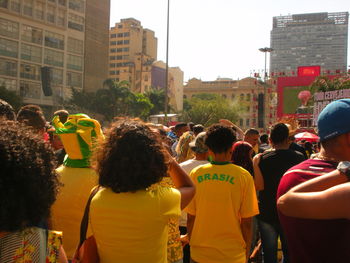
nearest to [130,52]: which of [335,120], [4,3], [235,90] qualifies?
[235,90]

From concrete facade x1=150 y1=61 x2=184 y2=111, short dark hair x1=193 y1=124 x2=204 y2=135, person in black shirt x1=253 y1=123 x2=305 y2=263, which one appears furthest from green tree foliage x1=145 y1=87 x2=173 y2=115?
person in black shirt x1=253 y1=123 x2=305 y2=263

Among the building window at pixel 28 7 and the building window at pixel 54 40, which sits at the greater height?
the building window at pixel 28 7

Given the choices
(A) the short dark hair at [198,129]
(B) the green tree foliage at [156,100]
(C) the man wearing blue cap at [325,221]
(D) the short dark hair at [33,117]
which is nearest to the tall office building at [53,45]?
(B) the green tree foliage at [156,100]

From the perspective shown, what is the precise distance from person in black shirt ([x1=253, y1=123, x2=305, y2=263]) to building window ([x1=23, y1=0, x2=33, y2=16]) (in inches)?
1905

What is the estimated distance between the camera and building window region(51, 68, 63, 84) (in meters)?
49.6

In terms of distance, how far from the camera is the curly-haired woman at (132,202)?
214 cm

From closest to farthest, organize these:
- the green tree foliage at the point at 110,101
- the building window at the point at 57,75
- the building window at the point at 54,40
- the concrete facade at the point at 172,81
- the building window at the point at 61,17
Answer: the green tree foliage at the point at 110,101 < the building window at the point at 54,40 < the building window at the point at 57,75 < the building window at the point at 61,17 < the concrete facade at the point at 172,81

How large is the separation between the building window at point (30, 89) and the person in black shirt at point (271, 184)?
147 feet

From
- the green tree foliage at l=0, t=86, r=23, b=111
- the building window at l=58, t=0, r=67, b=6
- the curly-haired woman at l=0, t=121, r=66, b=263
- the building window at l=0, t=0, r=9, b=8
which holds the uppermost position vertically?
the building window at l=58, t=0, r=67, b=6

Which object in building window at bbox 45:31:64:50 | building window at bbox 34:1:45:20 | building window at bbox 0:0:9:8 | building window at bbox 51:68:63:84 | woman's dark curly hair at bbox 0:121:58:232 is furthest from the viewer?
building window at bbox 51:68:63:84

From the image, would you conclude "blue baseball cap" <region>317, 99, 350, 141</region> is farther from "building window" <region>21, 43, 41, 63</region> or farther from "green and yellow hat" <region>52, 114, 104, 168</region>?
"building window" <region>21, 43, 41, 63</region>

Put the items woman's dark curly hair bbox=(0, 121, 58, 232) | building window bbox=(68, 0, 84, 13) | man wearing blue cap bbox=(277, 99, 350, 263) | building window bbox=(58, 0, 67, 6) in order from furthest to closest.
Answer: building window bbox=(68, 0, 84, 13) → building window bbox=(58, 0, 67, 6) → man wearing blue cap bbox=(277, 99, 350, 263) → woman's dark curly hair bbox=(0, 121, 58, 232)

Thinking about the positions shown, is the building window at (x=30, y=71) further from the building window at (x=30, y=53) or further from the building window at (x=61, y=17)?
the building window at (x=61, y=17)

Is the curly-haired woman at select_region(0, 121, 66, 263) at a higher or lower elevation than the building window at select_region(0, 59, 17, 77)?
lower
